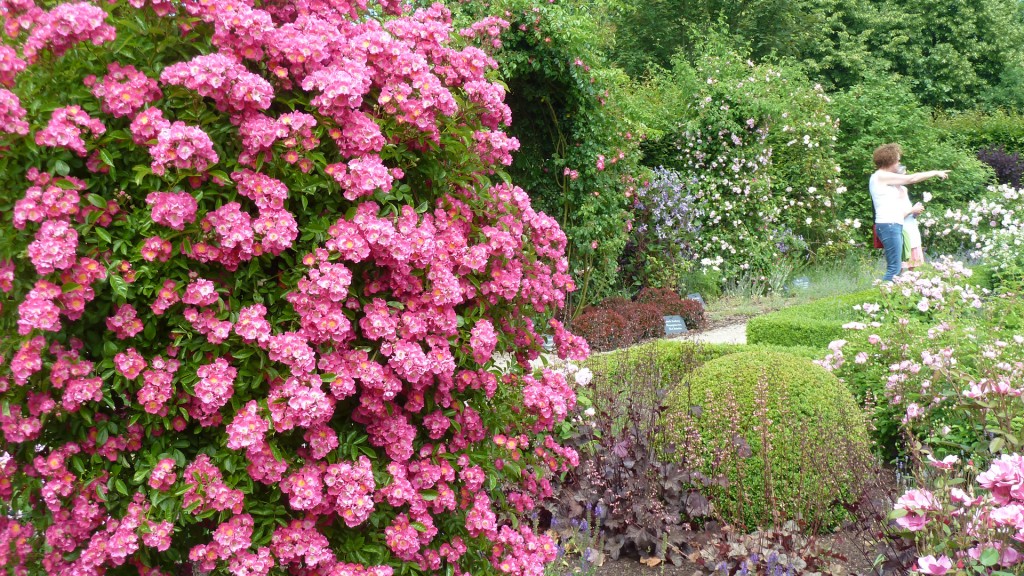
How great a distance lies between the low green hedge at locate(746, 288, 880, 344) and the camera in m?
6.63

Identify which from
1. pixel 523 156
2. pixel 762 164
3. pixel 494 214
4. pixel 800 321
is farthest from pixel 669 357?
pixel 762 164

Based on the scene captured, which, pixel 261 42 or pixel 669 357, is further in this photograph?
pixel 669 357

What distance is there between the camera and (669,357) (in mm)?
6062

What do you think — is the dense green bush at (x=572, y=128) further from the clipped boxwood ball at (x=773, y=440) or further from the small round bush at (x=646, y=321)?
the clipped boxwood ball at (x=773, y=440)

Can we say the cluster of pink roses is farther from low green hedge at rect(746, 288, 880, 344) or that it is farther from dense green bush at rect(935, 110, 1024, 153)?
dense green bush at rect(935, 110, 1024, 153)

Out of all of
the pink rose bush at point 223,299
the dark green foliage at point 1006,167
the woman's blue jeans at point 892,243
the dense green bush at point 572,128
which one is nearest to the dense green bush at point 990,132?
the dark green foliage at point 1006,167

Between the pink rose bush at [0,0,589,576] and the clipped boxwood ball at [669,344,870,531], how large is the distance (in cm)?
162

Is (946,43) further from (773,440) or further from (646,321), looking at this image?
(773,440)

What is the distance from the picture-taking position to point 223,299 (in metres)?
2.02

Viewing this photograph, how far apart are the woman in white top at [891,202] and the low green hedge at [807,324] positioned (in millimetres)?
925

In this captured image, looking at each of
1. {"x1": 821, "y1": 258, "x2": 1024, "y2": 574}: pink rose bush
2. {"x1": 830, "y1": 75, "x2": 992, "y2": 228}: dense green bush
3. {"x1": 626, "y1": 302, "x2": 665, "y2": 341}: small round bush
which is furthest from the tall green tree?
{"x1": 821, "y1": 258, "x2": 1024, "y2": 574}: pink rose bush

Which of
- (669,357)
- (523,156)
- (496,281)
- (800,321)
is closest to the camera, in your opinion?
(496,281)

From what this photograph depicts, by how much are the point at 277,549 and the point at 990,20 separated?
26.1 metres

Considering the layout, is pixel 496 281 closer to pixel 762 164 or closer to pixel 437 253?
pixel 437 253
